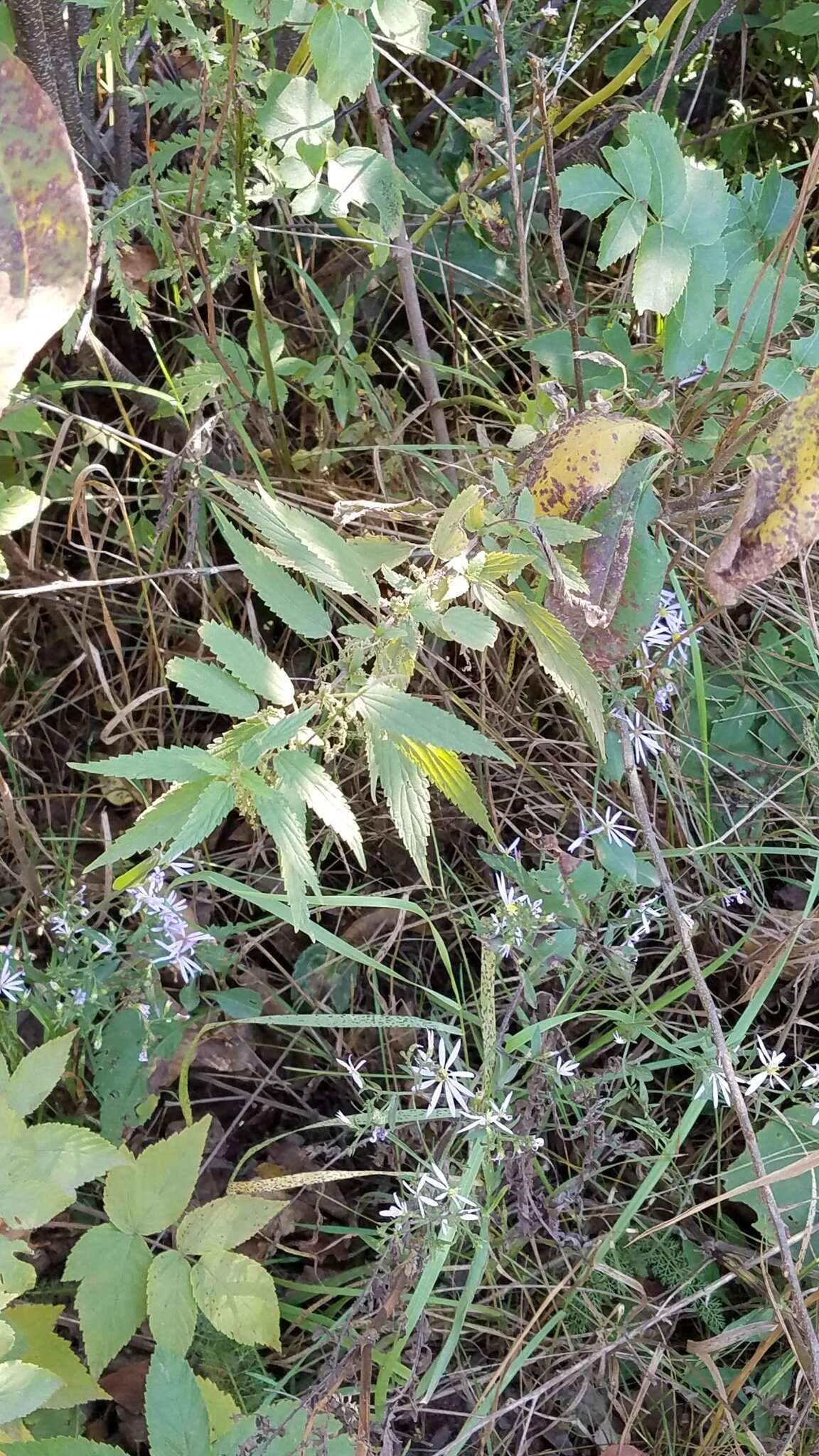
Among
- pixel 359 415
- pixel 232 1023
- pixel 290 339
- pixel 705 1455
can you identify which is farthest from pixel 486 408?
pixel 705 1455

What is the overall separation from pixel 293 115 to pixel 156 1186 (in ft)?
4.99

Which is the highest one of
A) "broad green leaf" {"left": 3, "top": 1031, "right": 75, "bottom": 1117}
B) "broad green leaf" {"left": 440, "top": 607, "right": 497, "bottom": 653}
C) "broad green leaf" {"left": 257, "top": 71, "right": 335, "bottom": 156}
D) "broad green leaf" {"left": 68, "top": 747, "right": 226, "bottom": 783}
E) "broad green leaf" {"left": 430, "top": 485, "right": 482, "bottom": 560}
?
"broad green leaf" {"left": 257, "top": 71, "right": 335, "bottom": 156}

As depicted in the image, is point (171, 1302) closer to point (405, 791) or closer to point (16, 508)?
point (405, 791)

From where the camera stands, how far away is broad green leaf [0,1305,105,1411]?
152 cm

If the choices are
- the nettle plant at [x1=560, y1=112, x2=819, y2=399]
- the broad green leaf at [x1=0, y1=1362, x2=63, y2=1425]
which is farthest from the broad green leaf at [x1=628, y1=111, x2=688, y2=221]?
the broad green leaf at [x1=0, y1=1362, x2=63, y2=1425]

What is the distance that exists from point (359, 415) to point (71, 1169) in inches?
53.9

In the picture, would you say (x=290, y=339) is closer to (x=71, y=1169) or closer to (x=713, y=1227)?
(x=71, y=1169)

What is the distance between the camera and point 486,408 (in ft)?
7.11

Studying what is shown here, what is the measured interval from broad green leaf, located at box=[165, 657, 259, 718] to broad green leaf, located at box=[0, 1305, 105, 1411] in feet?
3.17

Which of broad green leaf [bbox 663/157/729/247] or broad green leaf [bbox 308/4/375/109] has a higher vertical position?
broad green leaf [bbox 308/4/375/109]

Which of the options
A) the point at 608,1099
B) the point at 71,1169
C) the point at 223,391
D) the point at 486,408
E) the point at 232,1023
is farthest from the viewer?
the point at 486,408

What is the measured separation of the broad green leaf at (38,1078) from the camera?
1481 mm

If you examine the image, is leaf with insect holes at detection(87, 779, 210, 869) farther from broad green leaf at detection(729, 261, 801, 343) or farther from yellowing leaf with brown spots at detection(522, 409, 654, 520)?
broad green leaf at detection(729, 261, 801, 343)

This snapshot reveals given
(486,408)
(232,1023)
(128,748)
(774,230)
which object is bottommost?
(232,1023)
